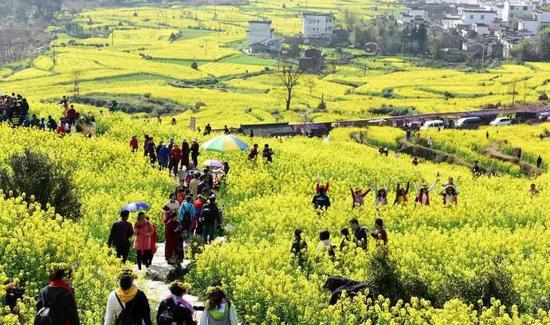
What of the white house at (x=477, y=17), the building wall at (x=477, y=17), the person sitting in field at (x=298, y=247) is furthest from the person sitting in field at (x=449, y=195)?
the building wall at (x=477, y=17)

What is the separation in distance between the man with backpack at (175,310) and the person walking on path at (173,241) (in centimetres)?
629

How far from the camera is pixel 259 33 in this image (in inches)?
5733

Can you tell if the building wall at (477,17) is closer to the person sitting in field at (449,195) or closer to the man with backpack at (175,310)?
the person sitting in field at (449,195)

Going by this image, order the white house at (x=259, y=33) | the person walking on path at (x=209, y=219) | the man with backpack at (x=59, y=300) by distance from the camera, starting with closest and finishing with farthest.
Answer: the man with backpack at (x=59, y=300) → the person walking on path at (x=209, y=219) → the white house at (x=259, y=33)

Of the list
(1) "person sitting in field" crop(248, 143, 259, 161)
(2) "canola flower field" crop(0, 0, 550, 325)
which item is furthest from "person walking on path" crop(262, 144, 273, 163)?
(1) "person sitting in field" crop(248, 143, 259, 161)

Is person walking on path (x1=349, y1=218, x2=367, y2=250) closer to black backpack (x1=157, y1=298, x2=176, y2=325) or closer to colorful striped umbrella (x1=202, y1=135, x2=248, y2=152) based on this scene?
black backpack (x1=157, y1=298, x2=176, y2=325)

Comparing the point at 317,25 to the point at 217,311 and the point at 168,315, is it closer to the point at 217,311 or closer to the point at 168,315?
the point at 217,311

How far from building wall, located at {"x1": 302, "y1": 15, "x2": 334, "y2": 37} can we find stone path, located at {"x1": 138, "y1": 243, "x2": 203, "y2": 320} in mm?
139960

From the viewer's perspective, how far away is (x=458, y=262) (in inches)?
774

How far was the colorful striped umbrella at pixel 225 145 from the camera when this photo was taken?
29.9 m

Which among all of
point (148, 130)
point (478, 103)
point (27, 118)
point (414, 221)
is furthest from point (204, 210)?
point (478, 103)

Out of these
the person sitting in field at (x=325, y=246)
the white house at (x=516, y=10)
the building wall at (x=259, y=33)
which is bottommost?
the building wall at (x=259, y=33)

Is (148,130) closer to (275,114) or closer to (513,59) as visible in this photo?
(275,114)

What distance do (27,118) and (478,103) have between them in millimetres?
65088
